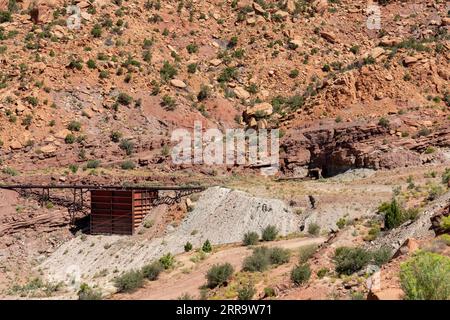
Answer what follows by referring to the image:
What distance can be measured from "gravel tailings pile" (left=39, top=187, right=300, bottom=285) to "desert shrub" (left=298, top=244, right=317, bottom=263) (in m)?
5.74

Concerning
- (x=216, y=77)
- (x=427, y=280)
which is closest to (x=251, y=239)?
(x=427, y=280)

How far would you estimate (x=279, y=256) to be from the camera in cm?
2052

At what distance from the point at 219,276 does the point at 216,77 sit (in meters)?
31.9

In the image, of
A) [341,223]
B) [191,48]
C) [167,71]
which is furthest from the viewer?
[191,48]

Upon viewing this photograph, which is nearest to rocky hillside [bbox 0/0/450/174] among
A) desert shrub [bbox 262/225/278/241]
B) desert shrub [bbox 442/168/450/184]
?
desert shrub [bbox 442/168/450/184]

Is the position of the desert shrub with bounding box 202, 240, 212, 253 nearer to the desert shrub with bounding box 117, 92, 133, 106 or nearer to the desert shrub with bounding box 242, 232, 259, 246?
the desert shrub with bounding box 242, 232, 259, 246

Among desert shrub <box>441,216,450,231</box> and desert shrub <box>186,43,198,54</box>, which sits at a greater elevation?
desert shrub <box>186,43,198,54</box>

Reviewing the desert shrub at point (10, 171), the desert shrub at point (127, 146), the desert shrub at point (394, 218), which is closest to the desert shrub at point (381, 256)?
the desert shrub at point (394, 218)

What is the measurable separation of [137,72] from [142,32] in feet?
18.7

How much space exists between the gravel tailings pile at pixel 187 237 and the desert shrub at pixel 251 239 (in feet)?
5.71

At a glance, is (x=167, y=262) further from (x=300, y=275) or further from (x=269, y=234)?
(x=300, y=275)

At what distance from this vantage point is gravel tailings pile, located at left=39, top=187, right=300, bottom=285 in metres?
27.5

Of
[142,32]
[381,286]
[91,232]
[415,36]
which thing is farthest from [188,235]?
[415,36]

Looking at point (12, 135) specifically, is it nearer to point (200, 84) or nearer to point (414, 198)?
point (200, 84)
